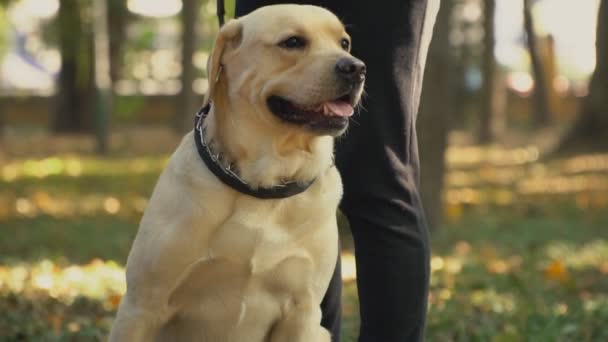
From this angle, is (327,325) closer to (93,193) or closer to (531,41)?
(93,193)

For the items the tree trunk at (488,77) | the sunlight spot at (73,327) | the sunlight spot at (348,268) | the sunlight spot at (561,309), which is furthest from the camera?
the tree trunk at (488,77)

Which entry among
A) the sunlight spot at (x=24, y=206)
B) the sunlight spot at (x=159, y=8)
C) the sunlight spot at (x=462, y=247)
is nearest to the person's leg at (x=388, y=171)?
the sunlight spot at (x=462, y=247)

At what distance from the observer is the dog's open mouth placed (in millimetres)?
3330

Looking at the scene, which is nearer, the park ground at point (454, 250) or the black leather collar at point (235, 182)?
the black leather collar at point (235, 182)

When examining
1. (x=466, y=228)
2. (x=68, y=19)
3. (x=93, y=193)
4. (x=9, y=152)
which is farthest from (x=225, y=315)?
(x=68, y=19)

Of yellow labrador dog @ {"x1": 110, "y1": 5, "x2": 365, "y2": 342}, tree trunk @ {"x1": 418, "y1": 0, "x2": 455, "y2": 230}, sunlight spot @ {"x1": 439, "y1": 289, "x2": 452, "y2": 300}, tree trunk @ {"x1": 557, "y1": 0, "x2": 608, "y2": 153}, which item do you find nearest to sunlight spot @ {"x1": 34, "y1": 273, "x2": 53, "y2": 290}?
sunlight spot @ {"x1": 439, "y1": 289, "x2": 452, "y2": 300}

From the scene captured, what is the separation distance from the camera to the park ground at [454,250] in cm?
508

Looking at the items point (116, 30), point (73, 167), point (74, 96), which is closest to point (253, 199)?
point (73, 167)

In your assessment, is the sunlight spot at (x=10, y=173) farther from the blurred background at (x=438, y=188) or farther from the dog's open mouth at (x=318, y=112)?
the dog's open mouth at (x=318, y=112)

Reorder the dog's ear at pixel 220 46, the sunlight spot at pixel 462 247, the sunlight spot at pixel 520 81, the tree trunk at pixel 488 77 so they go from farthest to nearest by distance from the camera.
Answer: the sunlight spot at pixel 520 81 → the tree trunk at pixel 488 77 → the sunlight spot at pixel 462 247 → the dog's ear at pixel 220 46

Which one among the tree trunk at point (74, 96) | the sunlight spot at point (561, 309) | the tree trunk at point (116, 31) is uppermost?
the sunlight spot at point (561, 309)

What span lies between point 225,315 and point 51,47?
65.3 feet

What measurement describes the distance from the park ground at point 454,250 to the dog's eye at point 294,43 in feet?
5.75

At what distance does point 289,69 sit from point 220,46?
244 mm
